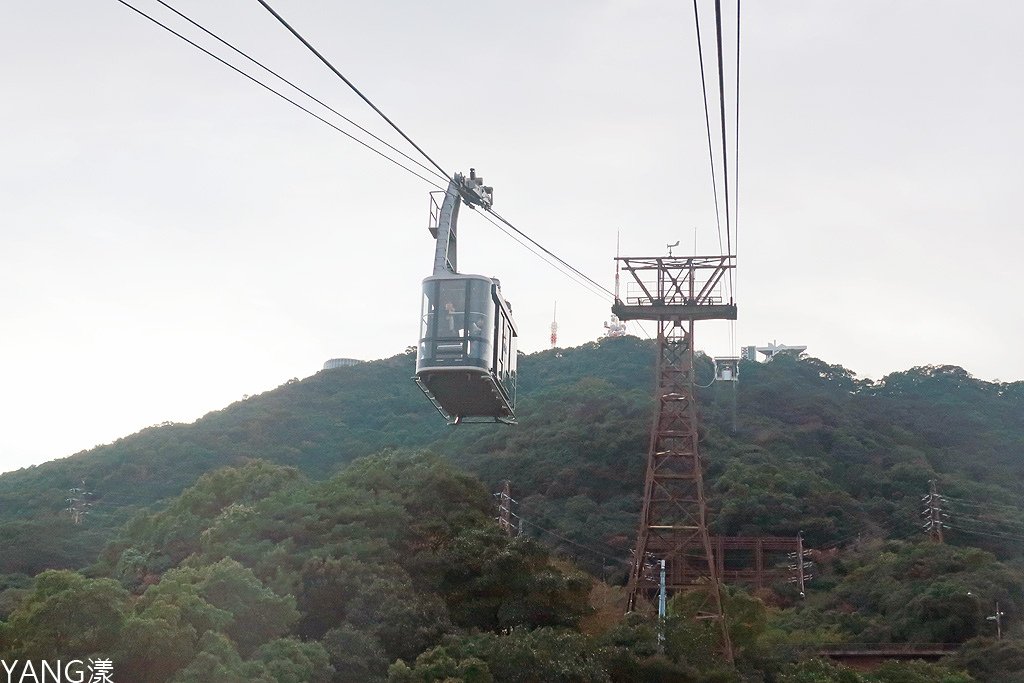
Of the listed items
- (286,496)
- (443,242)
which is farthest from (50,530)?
(443,242)

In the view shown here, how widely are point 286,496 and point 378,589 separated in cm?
644

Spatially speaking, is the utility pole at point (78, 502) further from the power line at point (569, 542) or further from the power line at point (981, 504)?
the power line at point (981, 504)

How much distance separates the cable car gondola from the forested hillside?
217 inches

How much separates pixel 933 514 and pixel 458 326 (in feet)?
135

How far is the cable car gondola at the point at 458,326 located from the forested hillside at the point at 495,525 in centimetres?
551

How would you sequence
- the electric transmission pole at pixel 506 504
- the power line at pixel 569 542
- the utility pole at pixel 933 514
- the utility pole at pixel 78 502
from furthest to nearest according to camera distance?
the utility pole at pixel 933 514, the utility pole at pixel 78 502, the power line at pixel 569 542, the electric transmission pole at pixel 506 504

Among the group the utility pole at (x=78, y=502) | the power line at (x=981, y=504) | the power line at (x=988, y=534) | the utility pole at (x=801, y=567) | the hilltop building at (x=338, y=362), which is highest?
the hilltop building at (x=338, y=362)

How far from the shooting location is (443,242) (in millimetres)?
18078

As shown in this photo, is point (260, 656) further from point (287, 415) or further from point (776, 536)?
point (287, 415)

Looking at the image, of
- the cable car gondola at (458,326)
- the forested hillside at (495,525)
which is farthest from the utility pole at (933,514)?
the cable car gondola at (458,326)

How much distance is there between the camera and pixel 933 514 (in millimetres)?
53531

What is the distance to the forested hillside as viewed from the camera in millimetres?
23500

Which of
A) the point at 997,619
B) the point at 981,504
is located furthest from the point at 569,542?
the point at 981,504

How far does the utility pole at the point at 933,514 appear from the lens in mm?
52469
